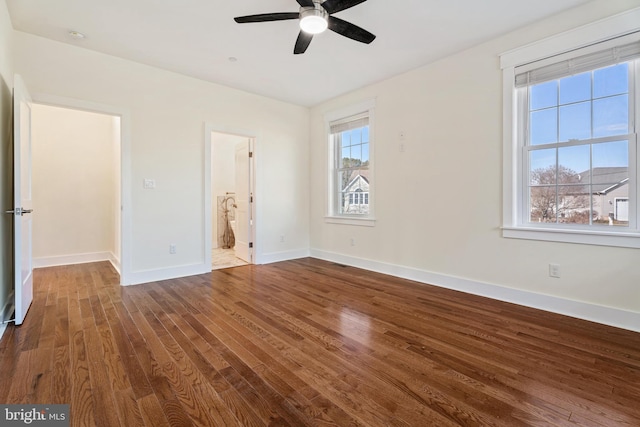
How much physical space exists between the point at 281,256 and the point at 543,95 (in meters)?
4.17

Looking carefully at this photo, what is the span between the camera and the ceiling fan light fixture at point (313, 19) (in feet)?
7.55

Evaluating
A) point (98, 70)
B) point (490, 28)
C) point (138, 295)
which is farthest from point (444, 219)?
point (98, 70)

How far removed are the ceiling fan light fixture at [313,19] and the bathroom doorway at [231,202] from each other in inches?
104

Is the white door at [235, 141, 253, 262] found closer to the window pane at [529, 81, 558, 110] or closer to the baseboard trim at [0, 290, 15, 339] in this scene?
the baseboard trim at [0, 290, 15, 339]

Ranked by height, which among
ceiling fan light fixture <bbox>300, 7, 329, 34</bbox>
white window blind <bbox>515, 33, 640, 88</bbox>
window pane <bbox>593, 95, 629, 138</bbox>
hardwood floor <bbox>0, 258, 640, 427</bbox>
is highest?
ceiling fan light fixture <bbox>300, 7, 329, 34</bbox>

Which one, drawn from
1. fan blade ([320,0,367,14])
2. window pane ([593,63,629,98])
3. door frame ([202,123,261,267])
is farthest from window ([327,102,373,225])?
window pane ([593,63,629,98])

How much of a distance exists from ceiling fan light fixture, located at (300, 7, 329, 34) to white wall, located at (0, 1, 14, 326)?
98.4 inches

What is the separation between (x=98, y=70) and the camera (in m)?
3.47

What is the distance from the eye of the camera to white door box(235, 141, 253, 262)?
16.6ft

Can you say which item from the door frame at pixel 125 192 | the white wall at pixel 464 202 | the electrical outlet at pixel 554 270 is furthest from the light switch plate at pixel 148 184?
the electrical outlet at pixel 554 270

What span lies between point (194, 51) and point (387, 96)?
101 inches

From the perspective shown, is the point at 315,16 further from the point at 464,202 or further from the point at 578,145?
the point at 578,145

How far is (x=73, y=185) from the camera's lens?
16.5 ft

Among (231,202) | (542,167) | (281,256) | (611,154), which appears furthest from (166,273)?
(611,154)
